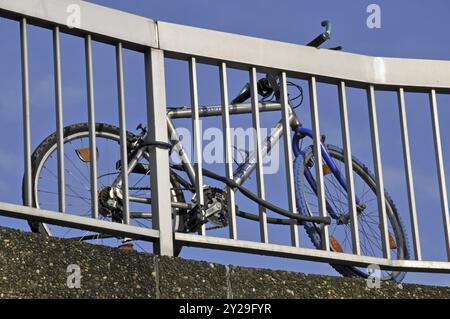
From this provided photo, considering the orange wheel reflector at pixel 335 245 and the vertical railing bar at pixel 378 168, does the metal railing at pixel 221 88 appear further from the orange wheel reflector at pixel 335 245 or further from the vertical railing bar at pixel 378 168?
the orange wheel reflector at pixel 335 245

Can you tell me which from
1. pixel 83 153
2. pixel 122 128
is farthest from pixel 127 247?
pixel 83 153

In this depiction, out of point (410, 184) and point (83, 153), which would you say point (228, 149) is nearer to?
point (410, 184)

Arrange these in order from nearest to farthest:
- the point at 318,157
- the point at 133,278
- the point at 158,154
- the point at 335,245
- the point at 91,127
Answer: the point at 133,278 < the point at 91,127 < the point at 158,154 < the point at 318,157 < the point at 335,245

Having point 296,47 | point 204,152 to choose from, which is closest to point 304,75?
point 296,47

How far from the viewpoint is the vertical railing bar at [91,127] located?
5797mm

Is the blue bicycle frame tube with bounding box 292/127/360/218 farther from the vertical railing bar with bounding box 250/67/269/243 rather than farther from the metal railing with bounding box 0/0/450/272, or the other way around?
the vertical railing bar with bounding box 250/67/269/243

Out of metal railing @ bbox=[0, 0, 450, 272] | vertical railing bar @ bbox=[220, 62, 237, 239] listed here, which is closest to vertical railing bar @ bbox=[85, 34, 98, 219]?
metal railing @ bbox=[0, 0, 450, 272]

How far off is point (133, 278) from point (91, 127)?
0.67 meters

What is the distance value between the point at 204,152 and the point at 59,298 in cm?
146

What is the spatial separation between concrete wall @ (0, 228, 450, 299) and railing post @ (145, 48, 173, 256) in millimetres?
288

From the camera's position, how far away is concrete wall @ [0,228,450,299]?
5.18 m

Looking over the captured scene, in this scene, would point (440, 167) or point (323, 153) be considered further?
point (323, 153)

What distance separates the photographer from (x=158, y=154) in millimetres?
6090

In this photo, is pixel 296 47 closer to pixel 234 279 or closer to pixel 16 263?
pixel 234 279
